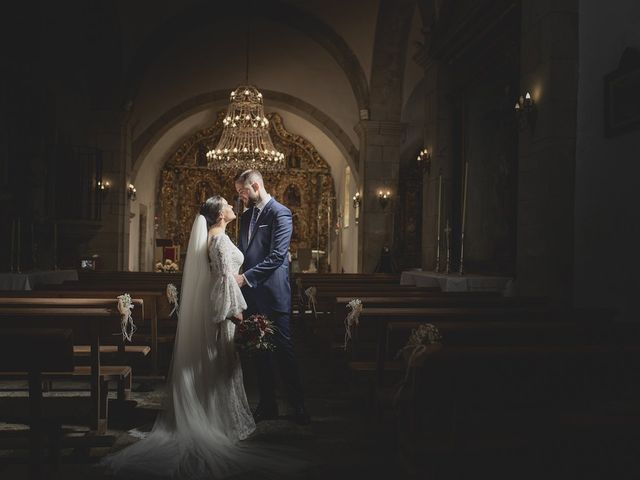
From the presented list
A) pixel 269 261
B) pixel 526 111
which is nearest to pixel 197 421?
pixel 269 261

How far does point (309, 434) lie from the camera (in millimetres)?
4090

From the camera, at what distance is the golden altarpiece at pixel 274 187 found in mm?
22656

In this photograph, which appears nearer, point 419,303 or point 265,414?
point 265,414

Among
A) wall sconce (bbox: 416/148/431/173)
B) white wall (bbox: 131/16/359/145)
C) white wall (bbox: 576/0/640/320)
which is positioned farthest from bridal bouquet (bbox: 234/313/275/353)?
white wall (bbox: 131/16/359/145)

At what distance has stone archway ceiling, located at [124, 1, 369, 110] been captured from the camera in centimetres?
1356

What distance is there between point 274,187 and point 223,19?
9.30 metres

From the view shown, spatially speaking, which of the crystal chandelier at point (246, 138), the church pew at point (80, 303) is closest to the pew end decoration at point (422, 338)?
the church pew at point (80, 303)

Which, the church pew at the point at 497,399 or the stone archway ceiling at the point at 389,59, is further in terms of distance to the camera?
the stone archway ceiling at the point at 389,59

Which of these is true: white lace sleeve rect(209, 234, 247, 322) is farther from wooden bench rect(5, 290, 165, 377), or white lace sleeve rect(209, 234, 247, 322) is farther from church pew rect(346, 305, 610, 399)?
wooden bench rect(5, 290, 165, 377)

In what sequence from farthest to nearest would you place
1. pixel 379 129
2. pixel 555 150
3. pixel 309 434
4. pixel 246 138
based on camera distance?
1. pixel 379 129
2. pixel 246 138
3. pixel 555 150
4. pixel 309 434

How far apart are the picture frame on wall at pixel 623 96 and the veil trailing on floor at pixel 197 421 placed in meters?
3.38

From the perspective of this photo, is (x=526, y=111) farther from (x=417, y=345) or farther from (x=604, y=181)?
(x=417, y=345)

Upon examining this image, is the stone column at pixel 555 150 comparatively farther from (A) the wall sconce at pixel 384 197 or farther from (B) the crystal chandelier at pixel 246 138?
(A) the wall sconce at pixel 384 197

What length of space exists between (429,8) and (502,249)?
407 cm
